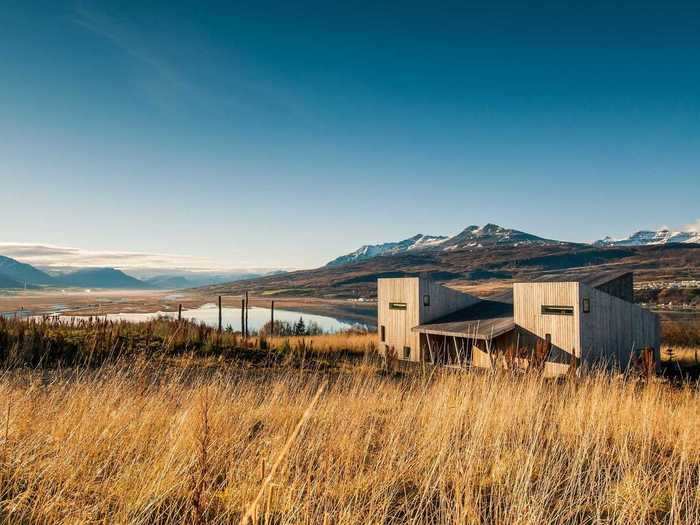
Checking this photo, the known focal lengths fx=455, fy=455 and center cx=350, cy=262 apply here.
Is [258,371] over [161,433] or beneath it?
beneath

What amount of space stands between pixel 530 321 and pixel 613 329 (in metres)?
3.43

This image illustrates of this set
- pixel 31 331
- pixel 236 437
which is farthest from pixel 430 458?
pixel 31 331

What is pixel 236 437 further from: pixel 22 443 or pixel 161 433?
pixel 22 443

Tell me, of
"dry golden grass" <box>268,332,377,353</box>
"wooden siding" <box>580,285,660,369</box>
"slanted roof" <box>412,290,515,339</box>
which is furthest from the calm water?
"wooden siding" <box>580,285,660,369</box>

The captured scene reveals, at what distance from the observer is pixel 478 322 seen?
21625 mm

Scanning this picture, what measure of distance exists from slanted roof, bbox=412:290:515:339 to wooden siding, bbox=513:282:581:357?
873 millimetres

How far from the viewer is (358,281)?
175m

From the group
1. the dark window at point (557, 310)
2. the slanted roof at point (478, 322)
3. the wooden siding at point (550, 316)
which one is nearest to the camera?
the wooden siding at point (550, 316)

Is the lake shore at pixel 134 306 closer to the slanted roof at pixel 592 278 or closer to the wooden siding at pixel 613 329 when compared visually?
the slanted roof at pixel 592 278

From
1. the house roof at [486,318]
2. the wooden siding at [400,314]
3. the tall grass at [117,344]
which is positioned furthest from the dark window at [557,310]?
the tall grass at [117,344]

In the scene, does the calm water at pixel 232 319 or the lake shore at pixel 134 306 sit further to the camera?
the lake shore at pixel 134 306

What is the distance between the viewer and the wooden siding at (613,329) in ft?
60.1

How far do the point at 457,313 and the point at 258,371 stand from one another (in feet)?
40.0

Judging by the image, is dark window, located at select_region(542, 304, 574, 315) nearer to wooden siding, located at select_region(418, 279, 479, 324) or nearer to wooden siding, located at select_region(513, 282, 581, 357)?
wooden siding, located at select_region(513, 282, 581, 357)
